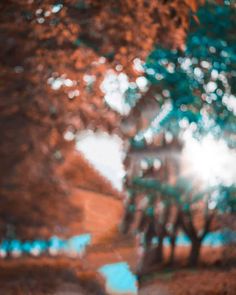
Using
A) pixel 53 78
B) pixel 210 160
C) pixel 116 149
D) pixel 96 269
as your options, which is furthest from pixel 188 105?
pixel 96 269

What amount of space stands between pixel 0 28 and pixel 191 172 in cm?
100

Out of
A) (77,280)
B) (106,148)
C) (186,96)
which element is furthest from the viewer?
(186,96)

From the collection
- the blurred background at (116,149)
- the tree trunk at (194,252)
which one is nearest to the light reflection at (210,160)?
the blurred background at (116,149)

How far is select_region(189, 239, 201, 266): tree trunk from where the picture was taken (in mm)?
1482

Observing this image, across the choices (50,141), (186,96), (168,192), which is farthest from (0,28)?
(168,192)

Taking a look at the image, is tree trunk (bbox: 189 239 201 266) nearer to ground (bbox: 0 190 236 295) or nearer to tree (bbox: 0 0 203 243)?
ground (bbox: 0 190 236 295)

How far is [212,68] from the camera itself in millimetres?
1724

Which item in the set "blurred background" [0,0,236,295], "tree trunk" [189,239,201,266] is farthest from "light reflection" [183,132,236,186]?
"tree trunk" [189,239,201,266]

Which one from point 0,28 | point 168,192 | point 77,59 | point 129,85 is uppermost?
point 0,28

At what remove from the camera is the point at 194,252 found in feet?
4.87

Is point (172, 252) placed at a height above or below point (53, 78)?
below

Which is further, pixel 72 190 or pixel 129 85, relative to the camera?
pixel 129 85

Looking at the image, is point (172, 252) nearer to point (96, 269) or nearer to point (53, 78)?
point (96, 269)

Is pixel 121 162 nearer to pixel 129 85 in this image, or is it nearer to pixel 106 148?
pixel 106 148
